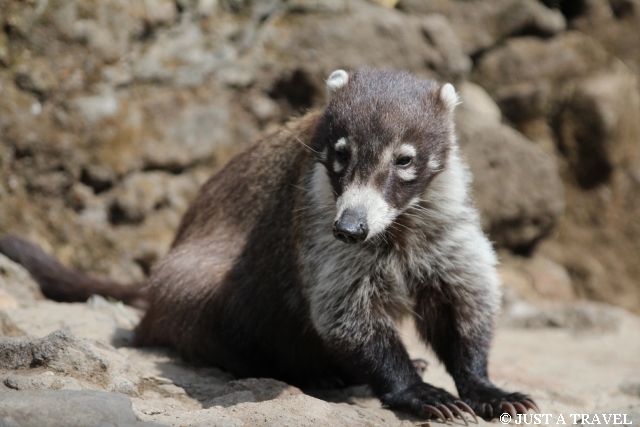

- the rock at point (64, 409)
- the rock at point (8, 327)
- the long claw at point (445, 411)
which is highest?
the rock at point (64, 409)

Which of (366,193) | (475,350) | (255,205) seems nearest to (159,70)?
(255,205)

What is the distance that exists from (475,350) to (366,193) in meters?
1.57

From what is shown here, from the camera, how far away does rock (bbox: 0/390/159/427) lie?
3.44 m

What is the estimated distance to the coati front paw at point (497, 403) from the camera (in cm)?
500

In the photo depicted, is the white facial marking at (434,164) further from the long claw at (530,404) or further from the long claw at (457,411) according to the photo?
the long claw at (530,404)

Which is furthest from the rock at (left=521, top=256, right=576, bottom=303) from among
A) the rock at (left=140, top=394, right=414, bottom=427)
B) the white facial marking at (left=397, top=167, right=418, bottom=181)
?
the rock at (left=140, top=394, right=414, bottom=427)

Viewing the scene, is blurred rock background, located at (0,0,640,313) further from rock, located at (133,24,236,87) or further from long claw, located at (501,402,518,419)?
long claw, located at (501,402,518,419)

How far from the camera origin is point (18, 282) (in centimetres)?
686

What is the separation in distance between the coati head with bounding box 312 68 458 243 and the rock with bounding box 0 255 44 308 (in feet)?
10.9

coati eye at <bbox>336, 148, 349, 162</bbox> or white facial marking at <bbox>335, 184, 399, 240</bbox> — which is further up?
coati eye at <bbox>336, 148, 349, 162</bbox>

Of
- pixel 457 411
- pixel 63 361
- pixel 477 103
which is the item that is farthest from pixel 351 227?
pixel 477 103

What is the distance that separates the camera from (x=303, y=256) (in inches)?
217

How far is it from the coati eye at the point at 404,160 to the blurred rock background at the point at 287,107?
332 centimetres

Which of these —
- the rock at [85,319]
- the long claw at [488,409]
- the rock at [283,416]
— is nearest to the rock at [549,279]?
the long claw at [488,409]
